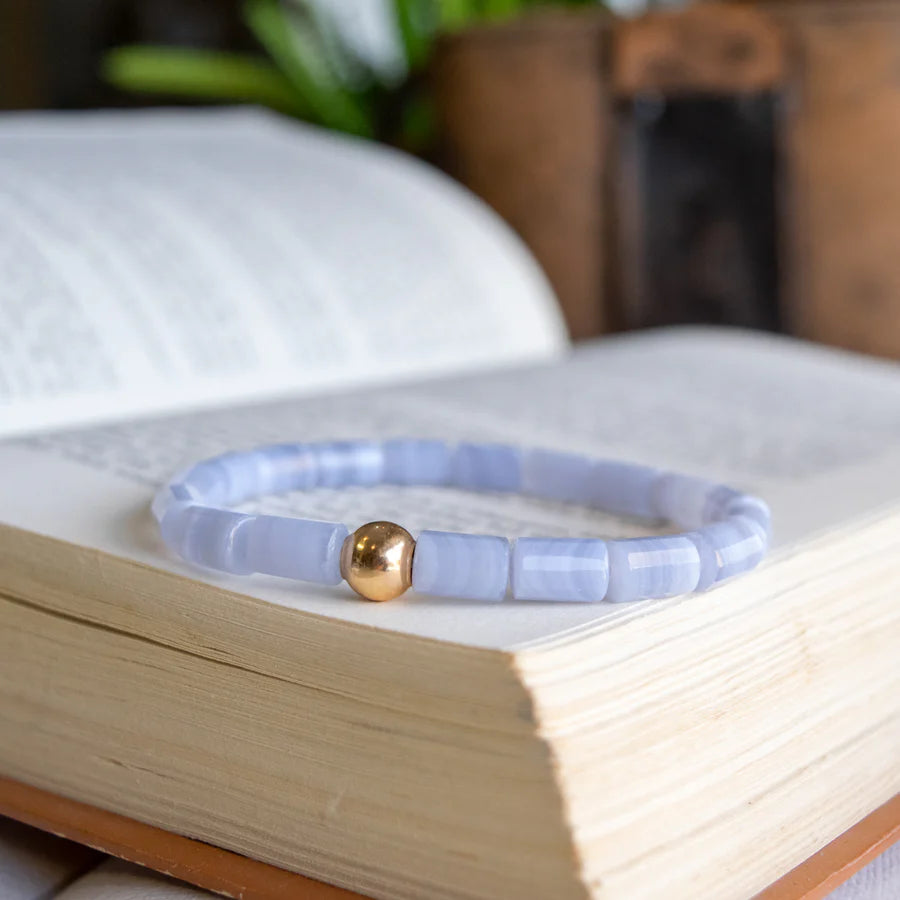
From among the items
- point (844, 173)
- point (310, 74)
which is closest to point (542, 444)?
point (844, 173)

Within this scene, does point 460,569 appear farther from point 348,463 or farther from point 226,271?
point 226,271

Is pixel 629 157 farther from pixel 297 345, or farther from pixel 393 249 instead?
pixel 297 345

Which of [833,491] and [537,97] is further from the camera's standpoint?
[537,97]

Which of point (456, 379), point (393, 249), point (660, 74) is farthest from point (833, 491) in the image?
point (660, 74)

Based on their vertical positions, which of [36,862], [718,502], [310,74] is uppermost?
[310,74]

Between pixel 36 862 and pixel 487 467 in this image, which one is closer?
pixel 36 862

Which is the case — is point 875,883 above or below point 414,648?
below

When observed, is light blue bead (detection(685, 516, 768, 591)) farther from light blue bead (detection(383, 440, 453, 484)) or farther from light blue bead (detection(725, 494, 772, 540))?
light blue bead (detection(383, 440, 453, 484))

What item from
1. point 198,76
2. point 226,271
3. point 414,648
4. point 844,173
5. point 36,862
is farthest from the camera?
point 198,76

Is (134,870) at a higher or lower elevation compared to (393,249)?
lower
